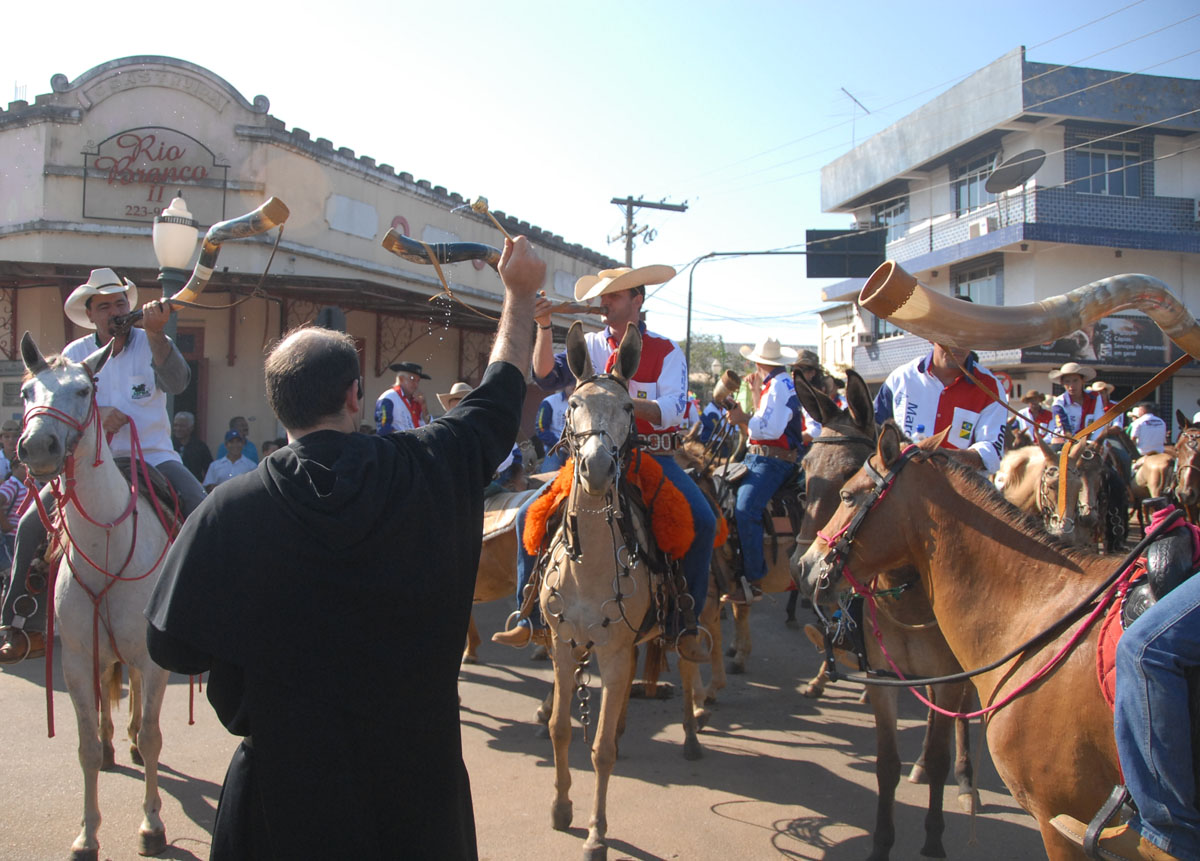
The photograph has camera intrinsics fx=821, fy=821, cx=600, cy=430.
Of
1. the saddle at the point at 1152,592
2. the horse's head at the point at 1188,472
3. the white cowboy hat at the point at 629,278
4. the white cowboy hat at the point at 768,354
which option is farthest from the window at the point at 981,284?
the saddle at the point at 1152,592

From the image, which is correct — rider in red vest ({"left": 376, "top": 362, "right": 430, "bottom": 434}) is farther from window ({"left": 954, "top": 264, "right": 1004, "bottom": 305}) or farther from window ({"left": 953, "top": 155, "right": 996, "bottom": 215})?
window ({"left": 953, "top": 155, "right": 996, "bottom": 215})

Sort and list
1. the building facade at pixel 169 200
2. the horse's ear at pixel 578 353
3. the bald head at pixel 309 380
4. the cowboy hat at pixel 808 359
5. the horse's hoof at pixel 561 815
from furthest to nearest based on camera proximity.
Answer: the building facade at pixel 169 200 → the cowboy hat at pixel 808 359 → the horse's hoof at pixel 561 815 → the horse's ear at pixel 578 353 → the bald head at pixel 309 380

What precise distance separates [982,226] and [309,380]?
26.3 metres

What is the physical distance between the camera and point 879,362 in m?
29.6

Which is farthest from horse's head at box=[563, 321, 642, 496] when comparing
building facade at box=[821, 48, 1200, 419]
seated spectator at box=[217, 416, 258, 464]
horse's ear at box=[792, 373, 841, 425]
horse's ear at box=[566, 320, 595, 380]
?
building facade at box=[821, 48, 1200, 419]

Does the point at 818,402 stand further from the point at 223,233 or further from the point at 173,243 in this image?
the point at 173,243

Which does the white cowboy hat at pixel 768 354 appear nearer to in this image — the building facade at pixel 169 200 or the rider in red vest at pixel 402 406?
the rider in red vest at pixel 402 406

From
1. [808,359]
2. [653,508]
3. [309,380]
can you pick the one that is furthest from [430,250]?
[808,359]

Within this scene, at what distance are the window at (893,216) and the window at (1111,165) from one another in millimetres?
5669

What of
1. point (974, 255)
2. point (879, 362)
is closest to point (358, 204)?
point (974, 255)

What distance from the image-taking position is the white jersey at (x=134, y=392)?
16.2ft

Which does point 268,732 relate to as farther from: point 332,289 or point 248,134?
point 248,134

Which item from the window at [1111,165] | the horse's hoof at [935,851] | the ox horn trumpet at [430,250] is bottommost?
the horse's hoof at [935,851]

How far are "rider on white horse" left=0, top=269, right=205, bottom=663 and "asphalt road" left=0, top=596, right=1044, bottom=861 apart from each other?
93cm
